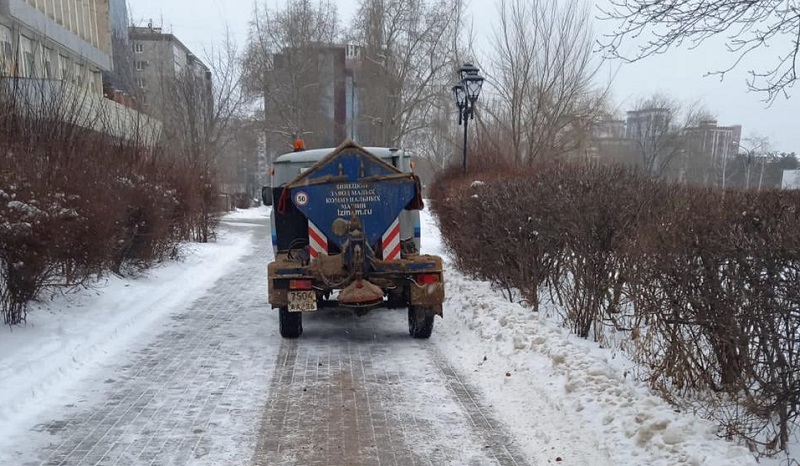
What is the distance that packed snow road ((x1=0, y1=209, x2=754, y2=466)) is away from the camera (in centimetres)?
454

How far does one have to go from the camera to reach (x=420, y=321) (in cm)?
811

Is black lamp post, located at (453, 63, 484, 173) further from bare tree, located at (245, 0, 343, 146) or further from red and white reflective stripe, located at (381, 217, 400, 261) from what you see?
bare tree, located at (245, 0, 343, 146)

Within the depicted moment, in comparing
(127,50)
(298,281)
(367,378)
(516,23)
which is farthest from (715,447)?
(127,50)

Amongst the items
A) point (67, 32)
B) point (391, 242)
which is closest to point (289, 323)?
point (391, 242)

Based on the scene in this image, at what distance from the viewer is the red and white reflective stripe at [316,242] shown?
796 cm

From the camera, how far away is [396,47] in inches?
1583

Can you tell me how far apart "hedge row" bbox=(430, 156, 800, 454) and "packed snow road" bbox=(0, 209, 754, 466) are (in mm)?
337

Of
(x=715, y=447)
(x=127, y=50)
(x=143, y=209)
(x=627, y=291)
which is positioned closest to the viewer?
(x=715, y=447)

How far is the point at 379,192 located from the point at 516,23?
1915cm

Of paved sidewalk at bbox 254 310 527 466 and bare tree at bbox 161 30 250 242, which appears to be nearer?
paved sidewalk at bbox 254 310 527 466

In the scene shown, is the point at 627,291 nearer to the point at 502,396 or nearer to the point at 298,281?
the point at 502,396

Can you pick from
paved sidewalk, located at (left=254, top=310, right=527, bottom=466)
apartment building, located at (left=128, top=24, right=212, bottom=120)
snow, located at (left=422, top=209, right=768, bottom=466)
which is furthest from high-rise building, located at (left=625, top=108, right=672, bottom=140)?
paved sidewalk, located at (left=254, top=310, right=527, bottom=466)

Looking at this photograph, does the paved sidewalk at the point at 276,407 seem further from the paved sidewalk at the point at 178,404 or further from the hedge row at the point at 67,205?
the hedge row at the point at 67,205

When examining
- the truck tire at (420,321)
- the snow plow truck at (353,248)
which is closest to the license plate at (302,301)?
the snow plow truck at (353,248)
